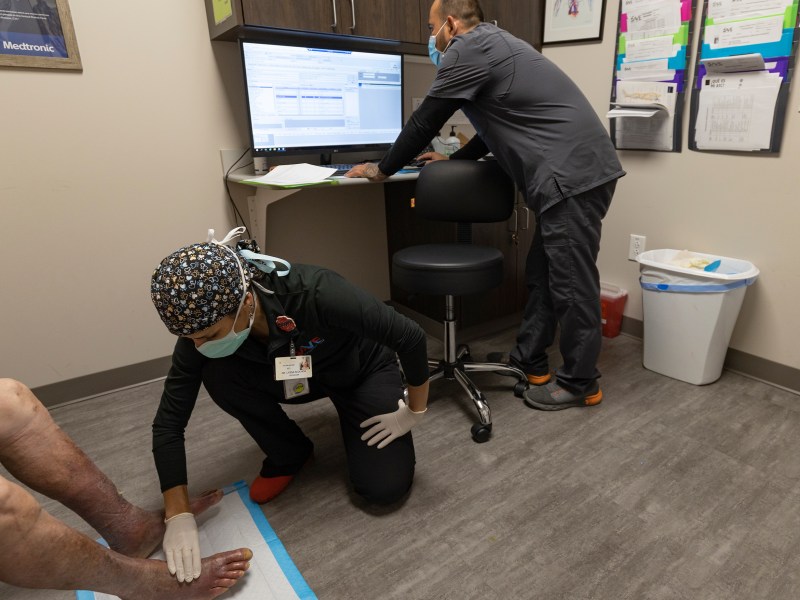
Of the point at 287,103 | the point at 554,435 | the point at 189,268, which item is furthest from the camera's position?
the point at 287,103

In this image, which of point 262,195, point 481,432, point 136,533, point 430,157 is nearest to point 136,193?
point 262,195

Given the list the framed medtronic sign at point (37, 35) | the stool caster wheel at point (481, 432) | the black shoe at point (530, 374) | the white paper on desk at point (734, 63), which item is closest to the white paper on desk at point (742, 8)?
the white paper on desk at point (734, 63)

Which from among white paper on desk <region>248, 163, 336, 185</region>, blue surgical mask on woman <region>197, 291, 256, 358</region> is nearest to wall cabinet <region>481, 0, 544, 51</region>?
white paper on desk <region>248, 163, 336, 185</region>

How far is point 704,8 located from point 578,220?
99cm

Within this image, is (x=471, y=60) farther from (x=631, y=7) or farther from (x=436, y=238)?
(x=631, y=7)

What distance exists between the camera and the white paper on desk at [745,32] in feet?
5.61

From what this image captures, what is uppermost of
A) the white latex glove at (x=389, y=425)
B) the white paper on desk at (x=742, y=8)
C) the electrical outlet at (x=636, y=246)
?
the white paper on desk at (x=742, y=8)

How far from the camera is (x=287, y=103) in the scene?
201 centimetres

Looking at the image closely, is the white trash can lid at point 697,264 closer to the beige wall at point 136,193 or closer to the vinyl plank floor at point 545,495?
the beige wall at point 136,193

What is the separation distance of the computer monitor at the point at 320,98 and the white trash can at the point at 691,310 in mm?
1260

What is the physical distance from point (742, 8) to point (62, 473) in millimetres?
2427

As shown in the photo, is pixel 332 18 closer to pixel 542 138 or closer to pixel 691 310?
pixel 542 138

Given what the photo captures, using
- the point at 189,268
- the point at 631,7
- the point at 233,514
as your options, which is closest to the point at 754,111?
the point at 631,7

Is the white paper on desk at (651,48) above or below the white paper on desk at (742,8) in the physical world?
below
